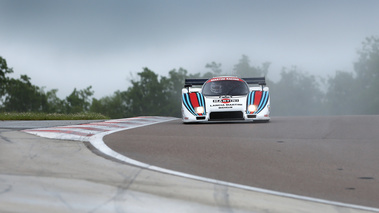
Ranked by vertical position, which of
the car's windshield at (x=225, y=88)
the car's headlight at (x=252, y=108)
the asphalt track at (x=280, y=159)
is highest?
the car's windshield at (x=225, y=88)

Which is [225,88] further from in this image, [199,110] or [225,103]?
[199,110]

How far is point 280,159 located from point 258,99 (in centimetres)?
696

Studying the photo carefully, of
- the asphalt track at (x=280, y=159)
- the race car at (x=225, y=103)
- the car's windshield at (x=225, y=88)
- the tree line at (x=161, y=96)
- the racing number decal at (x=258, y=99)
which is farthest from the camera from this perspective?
the tree line at (x=161, y=96)

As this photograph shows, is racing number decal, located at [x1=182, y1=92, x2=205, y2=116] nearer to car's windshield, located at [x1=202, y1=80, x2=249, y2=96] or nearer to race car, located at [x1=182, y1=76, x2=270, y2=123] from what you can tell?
race car, located at [x1=182, y1=76, x2=270, y2=123]

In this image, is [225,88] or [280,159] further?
[225,88]

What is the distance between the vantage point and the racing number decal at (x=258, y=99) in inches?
522

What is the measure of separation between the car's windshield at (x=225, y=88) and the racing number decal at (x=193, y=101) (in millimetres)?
228

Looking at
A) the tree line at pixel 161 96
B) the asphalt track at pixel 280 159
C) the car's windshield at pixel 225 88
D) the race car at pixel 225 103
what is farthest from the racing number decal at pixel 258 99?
the tree line at pixel 161 96

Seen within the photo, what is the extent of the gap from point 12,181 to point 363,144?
19.4ft

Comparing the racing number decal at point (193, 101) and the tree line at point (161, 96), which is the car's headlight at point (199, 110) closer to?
the racing number decal at point (193, 101)

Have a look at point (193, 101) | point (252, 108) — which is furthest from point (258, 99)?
point (193, 101)

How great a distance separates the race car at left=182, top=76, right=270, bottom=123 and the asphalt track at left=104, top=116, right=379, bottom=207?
140 inches

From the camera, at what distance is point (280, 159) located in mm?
6531

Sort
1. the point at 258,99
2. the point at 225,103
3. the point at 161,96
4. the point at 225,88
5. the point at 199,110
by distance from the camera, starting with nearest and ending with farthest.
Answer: the point at 225,103
the point at 199,110
the point at 258,99
the point at 225,88
the point at 161,96
